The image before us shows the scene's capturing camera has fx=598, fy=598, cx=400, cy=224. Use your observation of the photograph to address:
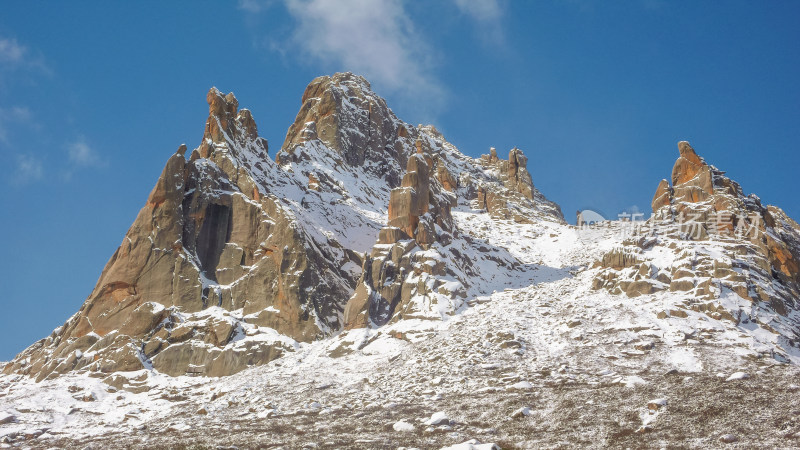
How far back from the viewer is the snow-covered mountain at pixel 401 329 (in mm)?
40719

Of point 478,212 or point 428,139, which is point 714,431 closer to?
point 478,212

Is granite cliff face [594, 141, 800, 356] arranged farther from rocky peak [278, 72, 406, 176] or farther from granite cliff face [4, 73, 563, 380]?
rocky peak [278, 72, 406, 176]

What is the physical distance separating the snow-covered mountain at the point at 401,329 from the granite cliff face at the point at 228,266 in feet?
0.99

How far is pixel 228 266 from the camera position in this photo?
83.6 metres

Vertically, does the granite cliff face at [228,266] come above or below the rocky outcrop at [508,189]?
below

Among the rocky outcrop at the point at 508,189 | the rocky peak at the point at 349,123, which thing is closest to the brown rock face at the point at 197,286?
the rocky peak at the point at 349,123

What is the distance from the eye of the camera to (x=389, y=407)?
49.0 metres

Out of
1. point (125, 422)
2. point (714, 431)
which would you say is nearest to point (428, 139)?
point (125, 422)

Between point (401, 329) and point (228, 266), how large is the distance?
27.9 metres

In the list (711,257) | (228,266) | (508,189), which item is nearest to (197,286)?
(228,266)

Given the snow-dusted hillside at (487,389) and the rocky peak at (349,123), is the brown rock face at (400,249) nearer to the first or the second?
the snow-dusted hillside at (487,389)

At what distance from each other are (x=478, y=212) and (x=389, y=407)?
9902cm

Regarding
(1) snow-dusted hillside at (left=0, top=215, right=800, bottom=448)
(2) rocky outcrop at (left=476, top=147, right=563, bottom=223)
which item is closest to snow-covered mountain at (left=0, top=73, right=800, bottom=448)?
(1) snow-dusted hillside at (left=0, top=215, right=800, bottom=448)

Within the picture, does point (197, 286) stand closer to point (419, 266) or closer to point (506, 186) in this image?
point (419, 266)
